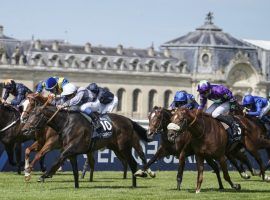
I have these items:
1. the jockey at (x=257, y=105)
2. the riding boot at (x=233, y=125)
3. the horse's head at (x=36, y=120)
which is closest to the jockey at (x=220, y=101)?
the riding boot at (x=233, y=125)

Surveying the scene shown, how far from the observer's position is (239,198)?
773 inches

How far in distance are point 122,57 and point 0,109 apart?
81859 millimetres

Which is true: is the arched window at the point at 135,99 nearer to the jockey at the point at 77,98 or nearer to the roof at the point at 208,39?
the roof at the point at 208,39

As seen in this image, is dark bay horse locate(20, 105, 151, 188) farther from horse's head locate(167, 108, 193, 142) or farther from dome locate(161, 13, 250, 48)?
dome locate(161, 13, 250, 48)

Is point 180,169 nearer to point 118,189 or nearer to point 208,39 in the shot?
point 118,189

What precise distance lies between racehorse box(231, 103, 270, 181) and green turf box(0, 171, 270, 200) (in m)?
0.68

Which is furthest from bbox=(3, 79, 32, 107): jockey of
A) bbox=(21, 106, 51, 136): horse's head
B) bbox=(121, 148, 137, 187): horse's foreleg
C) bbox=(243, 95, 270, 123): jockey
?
bbox=(21, 106, 51, 136): horse's head

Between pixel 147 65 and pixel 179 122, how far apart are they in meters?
89.1

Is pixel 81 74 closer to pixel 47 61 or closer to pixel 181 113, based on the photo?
pixel 47 61

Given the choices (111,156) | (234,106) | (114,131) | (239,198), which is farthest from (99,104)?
(111,156)

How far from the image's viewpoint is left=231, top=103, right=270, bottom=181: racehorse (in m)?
24.0

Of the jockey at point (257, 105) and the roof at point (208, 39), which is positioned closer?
the jockey at point (257, 105)

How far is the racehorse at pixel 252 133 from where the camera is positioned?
24.0m

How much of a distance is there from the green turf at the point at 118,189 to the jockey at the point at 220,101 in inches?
46.5
